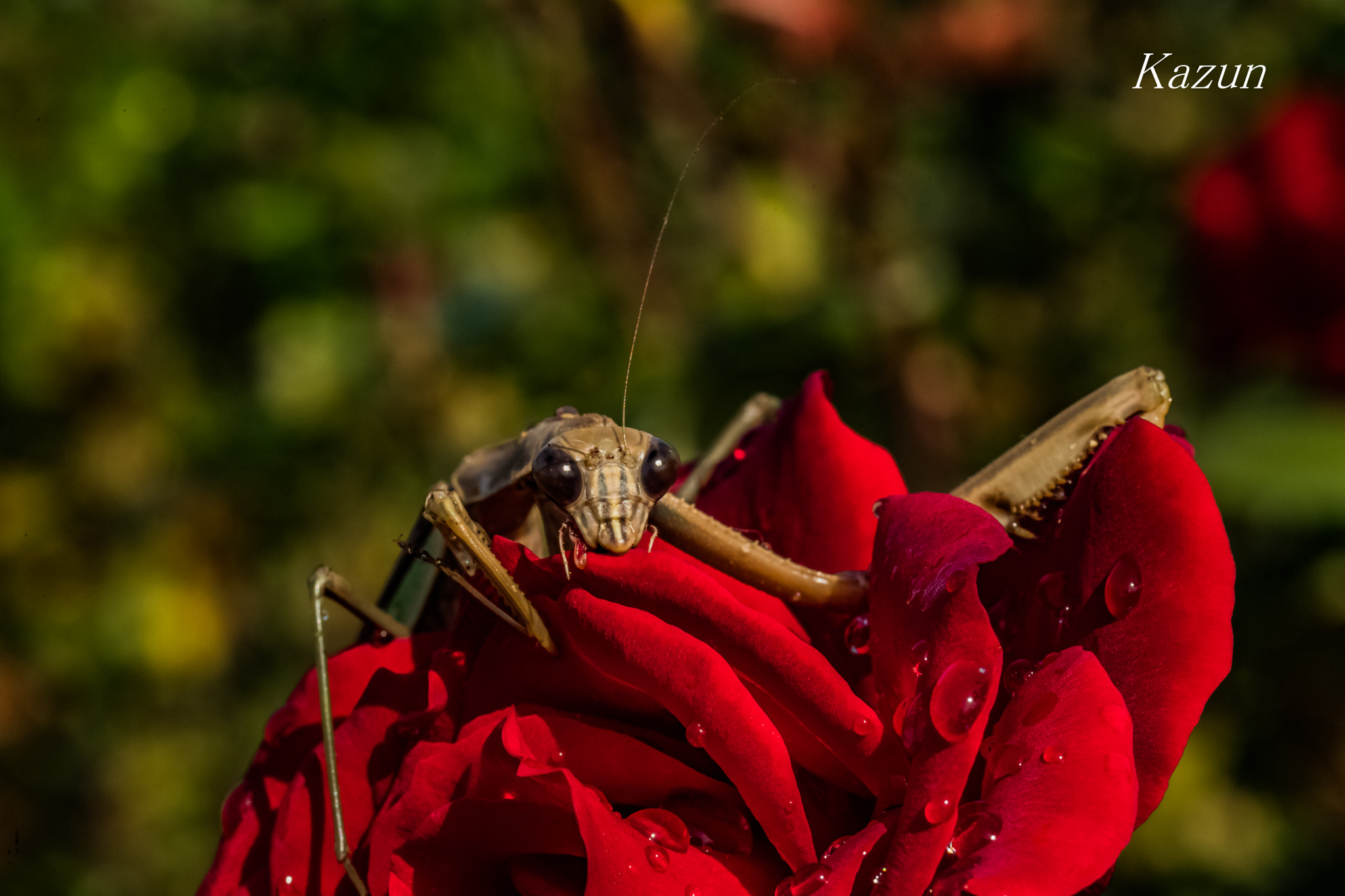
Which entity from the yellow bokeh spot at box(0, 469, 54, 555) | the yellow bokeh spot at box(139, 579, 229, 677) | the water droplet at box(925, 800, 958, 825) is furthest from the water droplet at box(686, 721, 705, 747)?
the yellow bokeh spot at box(0, 469, 54, 555)

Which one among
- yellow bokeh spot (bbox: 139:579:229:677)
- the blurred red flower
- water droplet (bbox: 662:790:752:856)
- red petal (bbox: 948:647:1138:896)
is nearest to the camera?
red petal (bbox: 948:647:1138:896)

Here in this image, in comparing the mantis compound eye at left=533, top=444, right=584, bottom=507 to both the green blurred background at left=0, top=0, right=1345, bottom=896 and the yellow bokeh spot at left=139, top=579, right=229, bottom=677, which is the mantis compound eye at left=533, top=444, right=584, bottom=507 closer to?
the green blurred background at left=0, top=0, right=1345, bottom=896

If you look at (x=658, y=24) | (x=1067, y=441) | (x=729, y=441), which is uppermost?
(x=658, y=24)

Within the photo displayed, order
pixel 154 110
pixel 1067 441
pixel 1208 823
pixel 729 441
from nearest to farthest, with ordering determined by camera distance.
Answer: pixel 1067 441 < pixel 729 441 < pixel 1208 823 < pixel 154 110

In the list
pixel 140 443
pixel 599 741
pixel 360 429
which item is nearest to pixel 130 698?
pixel 140 443

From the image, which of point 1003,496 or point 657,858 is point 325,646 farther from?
point 1003,496

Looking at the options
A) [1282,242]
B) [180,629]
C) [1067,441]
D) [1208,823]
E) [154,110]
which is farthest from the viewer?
[180,629]

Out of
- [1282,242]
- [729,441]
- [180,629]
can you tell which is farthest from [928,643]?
[180,629]

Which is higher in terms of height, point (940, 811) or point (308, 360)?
point (308, 360)
